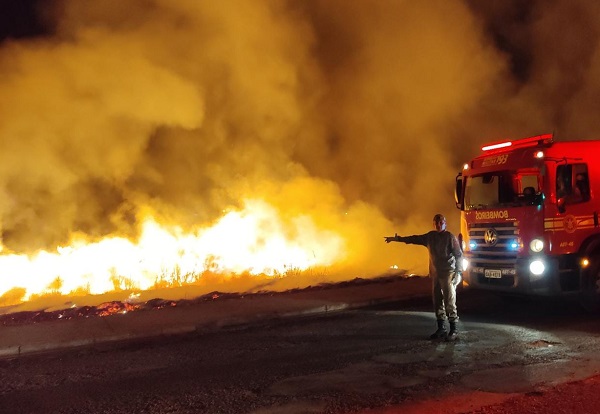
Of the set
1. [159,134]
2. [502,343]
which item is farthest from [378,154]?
[502,343]

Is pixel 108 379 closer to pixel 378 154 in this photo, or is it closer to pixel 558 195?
pixel 558 195

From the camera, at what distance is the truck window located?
8.33 m

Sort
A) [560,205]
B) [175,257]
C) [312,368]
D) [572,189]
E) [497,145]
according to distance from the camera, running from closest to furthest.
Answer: [312,368] → [560,205] → [572,189] → [497,145] → [175,257]

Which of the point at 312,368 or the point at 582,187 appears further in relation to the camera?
the point at 582,187

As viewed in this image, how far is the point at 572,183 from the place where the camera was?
8430 mm

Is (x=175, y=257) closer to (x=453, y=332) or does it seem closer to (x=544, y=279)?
(x=453, y=332)

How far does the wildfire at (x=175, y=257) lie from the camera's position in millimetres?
11664

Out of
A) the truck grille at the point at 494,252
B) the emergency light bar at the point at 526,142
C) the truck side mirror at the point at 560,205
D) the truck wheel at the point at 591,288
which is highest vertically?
the emergency light bar at the point at 526,142

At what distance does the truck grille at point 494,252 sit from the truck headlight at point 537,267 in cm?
26

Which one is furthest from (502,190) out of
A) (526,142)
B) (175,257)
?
(175,257)

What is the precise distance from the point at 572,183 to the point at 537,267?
1.45 meters

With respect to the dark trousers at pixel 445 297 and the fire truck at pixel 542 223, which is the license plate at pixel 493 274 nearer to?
the fire truck at pixel 542 223

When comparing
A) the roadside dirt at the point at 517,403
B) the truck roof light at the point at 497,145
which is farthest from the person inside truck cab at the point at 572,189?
the roadside dirt at the point at 517,403

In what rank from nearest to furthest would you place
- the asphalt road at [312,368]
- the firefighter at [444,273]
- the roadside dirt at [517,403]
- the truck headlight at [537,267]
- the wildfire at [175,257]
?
1. the roadside dirt at [517,403]
2. the asphalt road at [312,368]
3. the firefighter at [444,273]
4. the truck headlight at [537,267]
5. the wildfire at [175,257]
